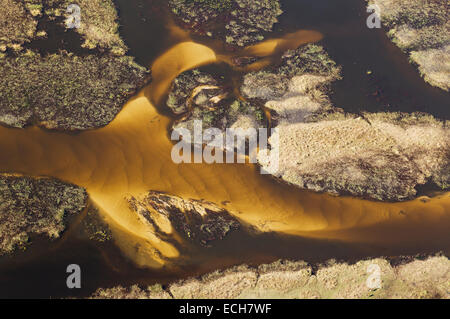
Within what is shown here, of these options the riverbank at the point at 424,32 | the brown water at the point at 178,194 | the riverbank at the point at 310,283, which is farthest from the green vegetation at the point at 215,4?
the riverbank at the point at 310,283

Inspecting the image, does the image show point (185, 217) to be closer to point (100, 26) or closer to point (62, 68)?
point (62, 68)

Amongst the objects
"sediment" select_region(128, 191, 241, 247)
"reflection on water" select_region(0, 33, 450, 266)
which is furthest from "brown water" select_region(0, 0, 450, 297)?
"sediment" select_region(128, 191, 241, 247)

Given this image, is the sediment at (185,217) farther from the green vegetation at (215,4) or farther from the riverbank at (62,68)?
the green vegetation at (215,4)

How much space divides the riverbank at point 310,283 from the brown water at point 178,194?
0.39 metres

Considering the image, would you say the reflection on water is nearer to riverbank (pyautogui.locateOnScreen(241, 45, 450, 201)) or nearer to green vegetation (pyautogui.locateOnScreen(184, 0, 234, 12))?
riverbank (pyautogui.locateOnScreen(241, 45, 450, 201))

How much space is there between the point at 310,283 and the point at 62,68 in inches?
585

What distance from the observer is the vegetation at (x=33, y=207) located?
41.5ft

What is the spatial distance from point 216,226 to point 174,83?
7.47 meters

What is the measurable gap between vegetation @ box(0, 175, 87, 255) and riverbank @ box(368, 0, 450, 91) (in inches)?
731

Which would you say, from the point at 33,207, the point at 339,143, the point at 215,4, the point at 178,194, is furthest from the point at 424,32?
the point at 33,207

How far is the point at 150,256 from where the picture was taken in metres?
12.9

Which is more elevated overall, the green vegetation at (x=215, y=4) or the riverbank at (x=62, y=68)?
the green vegetation at (x=215, y=4)
